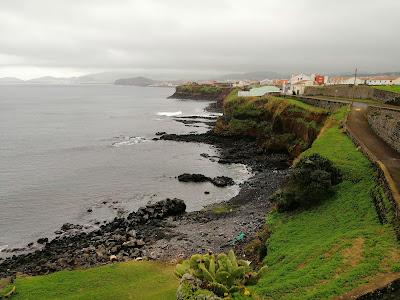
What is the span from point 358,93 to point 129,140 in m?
47.0

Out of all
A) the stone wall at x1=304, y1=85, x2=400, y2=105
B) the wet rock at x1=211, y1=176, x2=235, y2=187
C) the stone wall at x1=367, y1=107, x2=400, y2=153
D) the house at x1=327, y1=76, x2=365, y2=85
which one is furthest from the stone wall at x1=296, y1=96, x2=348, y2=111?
the house at x1=327, y1=76, x2=365, y2=85

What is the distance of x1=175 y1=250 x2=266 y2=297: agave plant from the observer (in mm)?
12287

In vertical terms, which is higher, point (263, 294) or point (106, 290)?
point (263, 294)

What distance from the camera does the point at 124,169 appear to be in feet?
191

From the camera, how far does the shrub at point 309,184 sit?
26.7m

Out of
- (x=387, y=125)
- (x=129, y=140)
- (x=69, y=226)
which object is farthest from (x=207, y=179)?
(x=129, y=140)

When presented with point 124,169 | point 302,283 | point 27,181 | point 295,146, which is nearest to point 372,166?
point 302,283

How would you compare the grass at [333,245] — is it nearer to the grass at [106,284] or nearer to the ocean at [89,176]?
the grass at [106,284]

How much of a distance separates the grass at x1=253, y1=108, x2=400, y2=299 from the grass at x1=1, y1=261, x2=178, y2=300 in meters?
6.10

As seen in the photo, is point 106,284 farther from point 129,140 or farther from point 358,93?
point 129,140

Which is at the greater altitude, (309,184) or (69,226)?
(309,184)

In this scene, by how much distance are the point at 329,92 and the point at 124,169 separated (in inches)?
1897

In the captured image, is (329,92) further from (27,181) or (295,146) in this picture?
(27,181)

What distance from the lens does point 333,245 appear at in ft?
61.2
